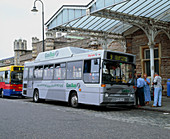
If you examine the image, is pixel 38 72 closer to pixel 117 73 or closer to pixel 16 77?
pixel 16 77

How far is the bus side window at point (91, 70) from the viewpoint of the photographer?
1234 centimetres

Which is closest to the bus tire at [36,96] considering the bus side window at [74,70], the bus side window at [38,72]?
the bus side window at [38,72]

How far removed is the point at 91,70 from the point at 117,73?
122 cm

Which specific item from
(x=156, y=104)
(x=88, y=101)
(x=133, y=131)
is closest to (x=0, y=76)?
(x=88, y=101)

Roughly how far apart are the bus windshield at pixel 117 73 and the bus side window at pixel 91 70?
1.16 ft

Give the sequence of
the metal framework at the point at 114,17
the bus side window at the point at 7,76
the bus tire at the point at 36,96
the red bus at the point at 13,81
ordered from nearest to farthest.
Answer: the metal framework at the point at 114,17 < the bus tire at the point at 36,96 < the red bus at the point at 13,81 < the bus side window at the point at 7,76

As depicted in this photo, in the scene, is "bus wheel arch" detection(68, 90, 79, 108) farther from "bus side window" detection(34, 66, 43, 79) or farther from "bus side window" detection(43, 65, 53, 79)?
"bus side window" detection(34, 66, 43, 79)

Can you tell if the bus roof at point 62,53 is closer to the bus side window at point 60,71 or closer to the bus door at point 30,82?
the bus side window at point 60,71

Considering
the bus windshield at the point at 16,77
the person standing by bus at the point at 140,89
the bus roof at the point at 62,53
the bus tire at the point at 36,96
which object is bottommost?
the bus tire at the point at 36,96

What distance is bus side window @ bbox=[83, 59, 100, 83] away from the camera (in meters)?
12.3

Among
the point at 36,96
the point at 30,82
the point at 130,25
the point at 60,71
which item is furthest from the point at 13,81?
the point at 130,25

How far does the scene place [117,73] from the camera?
41.3 feet

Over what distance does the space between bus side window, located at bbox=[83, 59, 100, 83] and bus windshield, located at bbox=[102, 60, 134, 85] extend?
0.35m

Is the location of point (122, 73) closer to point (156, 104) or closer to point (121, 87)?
point (121, 87)
